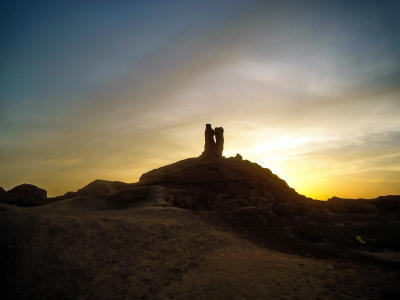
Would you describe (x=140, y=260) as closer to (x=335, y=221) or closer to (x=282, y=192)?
(x=335, y=221)

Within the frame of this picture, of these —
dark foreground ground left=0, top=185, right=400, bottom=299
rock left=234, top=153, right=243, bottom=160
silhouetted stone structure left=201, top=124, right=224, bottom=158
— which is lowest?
dark foreground ground left=0, top=185, right=400, bottom=299

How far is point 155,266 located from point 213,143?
38315 mm

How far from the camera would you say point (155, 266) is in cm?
1255

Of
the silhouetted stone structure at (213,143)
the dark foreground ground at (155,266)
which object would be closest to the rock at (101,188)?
the silhouetted stone structure at (213,143)

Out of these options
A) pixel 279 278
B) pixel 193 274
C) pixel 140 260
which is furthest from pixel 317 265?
pixel 140 260

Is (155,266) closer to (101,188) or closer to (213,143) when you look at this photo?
(101,188)

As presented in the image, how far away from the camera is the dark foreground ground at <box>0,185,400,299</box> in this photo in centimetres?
999

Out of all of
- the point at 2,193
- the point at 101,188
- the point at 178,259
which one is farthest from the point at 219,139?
the point at 178,259

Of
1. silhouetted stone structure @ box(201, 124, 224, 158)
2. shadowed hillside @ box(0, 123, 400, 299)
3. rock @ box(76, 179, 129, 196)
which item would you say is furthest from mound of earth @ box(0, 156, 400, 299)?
silhouetted stone structure @ box(201, 124, 224, 158)

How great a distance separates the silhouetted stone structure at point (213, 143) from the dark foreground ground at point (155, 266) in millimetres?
31417

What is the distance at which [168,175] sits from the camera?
126ft

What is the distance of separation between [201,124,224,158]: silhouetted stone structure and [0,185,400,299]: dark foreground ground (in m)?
31.4

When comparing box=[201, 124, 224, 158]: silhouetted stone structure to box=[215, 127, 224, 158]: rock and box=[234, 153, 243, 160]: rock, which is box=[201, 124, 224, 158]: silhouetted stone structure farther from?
box=[234, 153, 243, 160]: rock

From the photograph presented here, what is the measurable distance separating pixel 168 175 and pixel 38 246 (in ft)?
87.0
